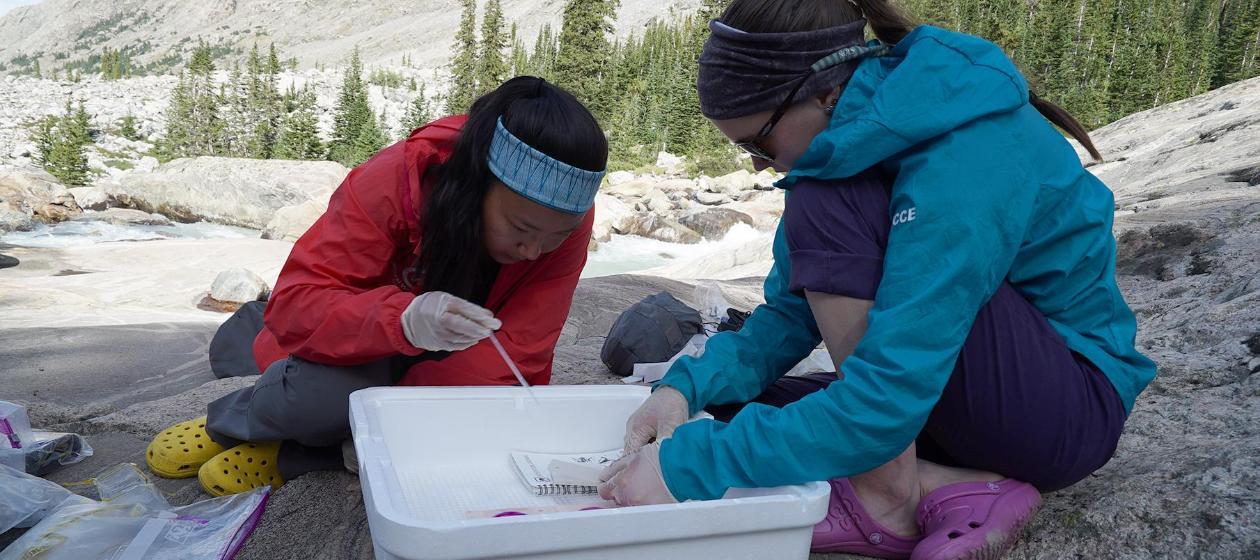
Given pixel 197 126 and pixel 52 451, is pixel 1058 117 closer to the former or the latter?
pixel 52 451

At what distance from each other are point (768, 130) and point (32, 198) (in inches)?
655

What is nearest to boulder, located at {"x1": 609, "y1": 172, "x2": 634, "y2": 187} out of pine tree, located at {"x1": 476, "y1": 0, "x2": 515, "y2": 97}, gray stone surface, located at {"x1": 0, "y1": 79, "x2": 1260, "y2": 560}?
pine tree, located at {"x1": 476, "y1": 0, "x2": 515, "y2": 97}

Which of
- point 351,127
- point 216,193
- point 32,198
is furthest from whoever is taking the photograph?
point 351,127

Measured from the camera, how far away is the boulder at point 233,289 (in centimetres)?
662

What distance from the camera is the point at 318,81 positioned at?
66.0 metres

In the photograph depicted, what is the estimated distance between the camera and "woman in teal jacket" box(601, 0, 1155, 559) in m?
1.30

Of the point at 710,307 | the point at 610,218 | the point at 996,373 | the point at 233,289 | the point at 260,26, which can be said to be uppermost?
the point at 996,373

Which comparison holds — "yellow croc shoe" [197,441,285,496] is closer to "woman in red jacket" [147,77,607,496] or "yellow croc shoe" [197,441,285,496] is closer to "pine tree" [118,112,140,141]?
"woman in red jacket" [147,77,607,496]

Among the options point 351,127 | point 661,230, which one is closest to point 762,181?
point 661,230

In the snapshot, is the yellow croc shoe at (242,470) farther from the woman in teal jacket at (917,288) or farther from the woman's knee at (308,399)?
the woman in teal jacket at (917,288)

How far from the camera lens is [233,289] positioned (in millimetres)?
6625

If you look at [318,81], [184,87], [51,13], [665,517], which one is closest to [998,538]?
[665,517]

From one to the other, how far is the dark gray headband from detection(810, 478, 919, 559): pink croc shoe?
747mm

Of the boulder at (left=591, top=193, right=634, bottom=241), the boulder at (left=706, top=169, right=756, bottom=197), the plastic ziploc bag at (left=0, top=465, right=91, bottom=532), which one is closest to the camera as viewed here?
the plastic ziploc bag at (left=0, top=465, right=91, bottom=532)
